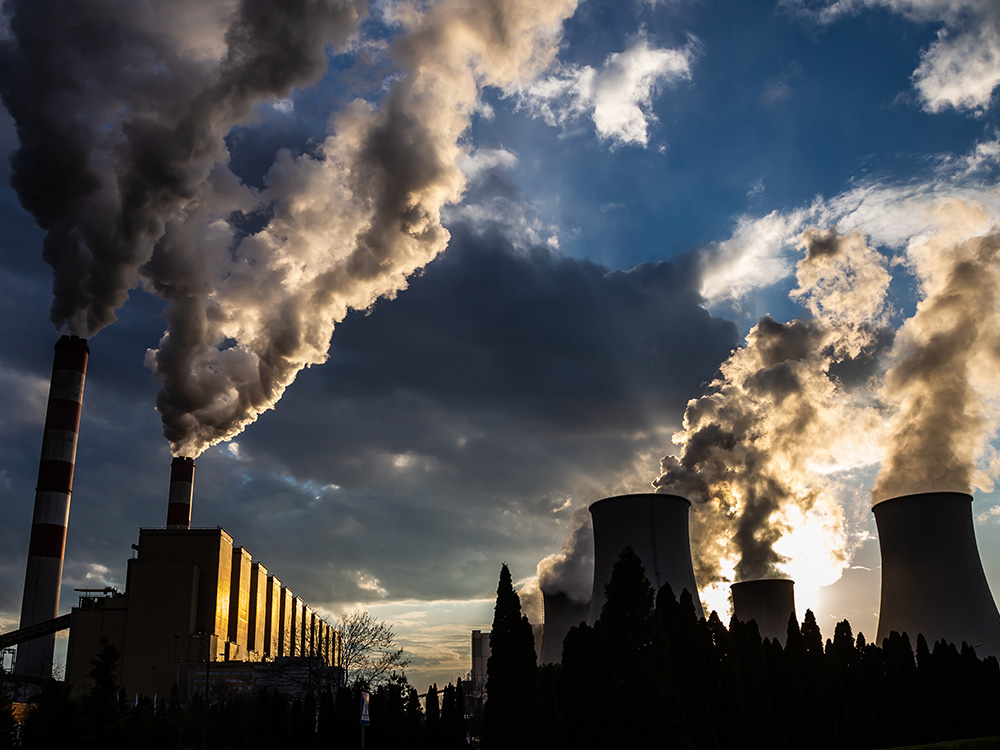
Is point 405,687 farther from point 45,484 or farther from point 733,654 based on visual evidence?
point 45,484

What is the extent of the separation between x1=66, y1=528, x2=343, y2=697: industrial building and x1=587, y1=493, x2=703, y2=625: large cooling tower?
23293 millimetres

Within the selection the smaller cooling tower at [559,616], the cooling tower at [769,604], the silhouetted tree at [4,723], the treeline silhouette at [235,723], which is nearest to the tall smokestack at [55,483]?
the treeline silhouette at [235,723]

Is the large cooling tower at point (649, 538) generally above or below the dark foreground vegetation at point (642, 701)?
above

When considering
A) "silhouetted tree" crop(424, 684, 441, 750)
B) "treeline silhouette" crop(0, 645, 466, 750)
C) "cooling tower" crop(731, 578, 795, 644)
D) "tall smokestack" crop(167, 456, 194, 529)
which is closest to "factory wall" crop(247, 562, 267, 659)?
"tall smokestack" crop(167, 456, 194, 529)

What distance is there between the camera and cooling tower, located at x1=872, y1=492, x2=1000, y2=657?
3266cm

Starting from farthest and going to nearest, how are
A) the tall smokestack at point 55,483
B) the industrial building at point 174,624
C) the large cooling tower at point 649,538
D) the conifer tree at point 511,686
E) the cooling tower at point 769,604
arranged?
1. the industrial building at point 174,624
2. the tall smokestack at point 55,483
3. the cooling tower at point 769,604
4. the large cooling tower at point 649,538
5. the conifer tree at point 511,686

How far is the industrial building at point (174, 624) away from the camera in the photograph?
49219 millimetres

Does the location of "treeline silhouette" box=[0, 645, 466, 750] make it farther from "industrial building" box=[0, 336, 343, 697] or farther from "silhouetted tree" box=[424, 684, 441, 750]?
"industrial building" box=[0, 336, 343, 697]

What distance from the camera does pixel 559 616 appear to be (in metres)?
48.5

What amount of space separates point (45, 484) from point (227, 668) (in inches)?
600

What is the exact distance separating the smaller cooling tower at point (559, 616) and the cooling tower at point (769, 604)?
10802 millimetres

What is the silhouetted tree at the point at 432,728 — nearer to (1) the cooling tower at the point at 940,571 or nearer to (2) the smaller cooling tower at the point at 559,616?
(2) the smaller cooling tower at the point at 559,616

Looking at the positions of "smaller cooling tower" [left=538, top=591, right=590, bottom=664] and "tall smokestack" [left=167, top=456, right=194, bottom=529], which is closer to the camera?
"smaller cooling tower" [left=538, top=591, right=590, bottom=664]

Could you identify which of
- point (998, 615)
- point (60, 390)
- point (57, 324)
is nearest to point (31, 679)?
point (60, 390)
